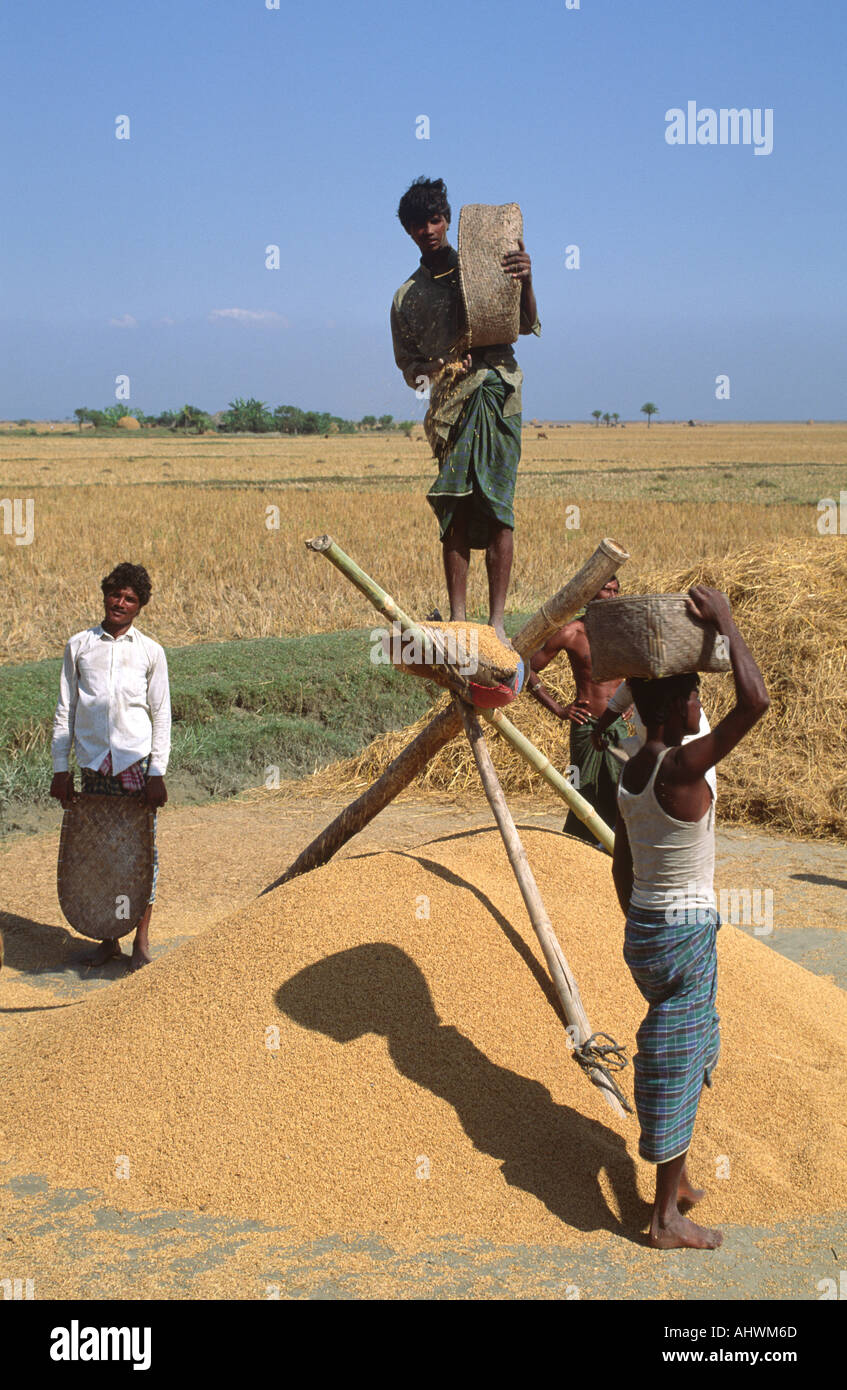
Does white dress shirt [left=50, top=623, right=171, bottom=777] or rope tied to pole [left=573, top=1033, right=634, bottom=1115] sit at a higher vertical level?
white dress shirt [left=50, top=623, right=171, bottom=777]

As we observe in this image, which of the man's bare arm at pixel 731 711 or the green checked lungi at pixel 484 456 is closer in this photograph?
the man's bare arm at pixel 731 711

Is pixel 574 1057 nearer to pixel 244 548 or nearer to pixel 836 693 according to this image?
pixel 836 693

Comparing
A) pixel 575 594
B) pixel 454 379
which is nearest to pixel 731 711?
pixel 575 594

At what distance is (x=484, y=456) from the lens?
11.6 ft

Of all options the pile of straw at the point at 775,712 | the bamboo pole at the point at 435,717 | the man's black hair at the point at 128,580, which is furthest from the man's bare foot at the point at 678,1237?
the pile of straw at the point at 775,712

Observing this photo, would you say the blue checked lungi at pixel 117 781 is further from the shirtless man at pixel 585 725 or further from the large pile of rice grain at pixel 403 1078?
the shirtless man at pixel 585 725

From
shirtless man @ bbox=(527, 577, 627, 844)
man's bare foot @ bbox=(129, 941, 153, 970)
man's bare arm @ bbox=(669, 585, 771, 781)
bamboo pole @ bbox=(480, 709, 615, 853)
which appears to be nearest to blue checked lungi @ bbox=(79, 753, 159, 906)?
man's bare foot @ bbox=(129, 941, 153, 970)

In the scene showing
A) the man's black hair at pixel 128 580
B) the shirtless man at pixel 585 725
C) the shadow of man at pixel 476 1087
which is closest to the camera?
the shadow of man at pixel 476 1087

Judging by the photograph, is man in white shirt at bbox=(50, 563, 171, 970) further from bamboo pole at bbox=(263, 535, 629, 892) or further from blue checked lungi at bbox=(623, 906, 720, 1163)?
blue checked lungi at bbox=(623, 906, 720, 1163)

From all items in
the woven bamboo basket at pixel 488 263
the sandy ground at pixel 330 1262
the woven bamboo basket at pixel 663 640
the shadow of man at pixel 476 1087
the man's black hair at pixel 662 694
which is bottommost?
the sandy ground at pixel 330 1262

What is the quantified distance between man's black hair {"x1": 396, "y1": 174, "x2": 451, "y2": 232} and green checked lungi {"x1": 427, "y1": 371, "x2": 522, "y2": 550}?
18.6 inches

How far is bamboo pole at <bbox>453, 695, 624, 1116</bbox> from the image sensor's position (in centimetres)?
314

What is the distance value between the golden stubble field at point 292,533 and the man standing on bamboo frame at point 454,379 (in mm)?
3132

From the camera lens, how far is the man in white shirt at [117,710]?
187 inches
